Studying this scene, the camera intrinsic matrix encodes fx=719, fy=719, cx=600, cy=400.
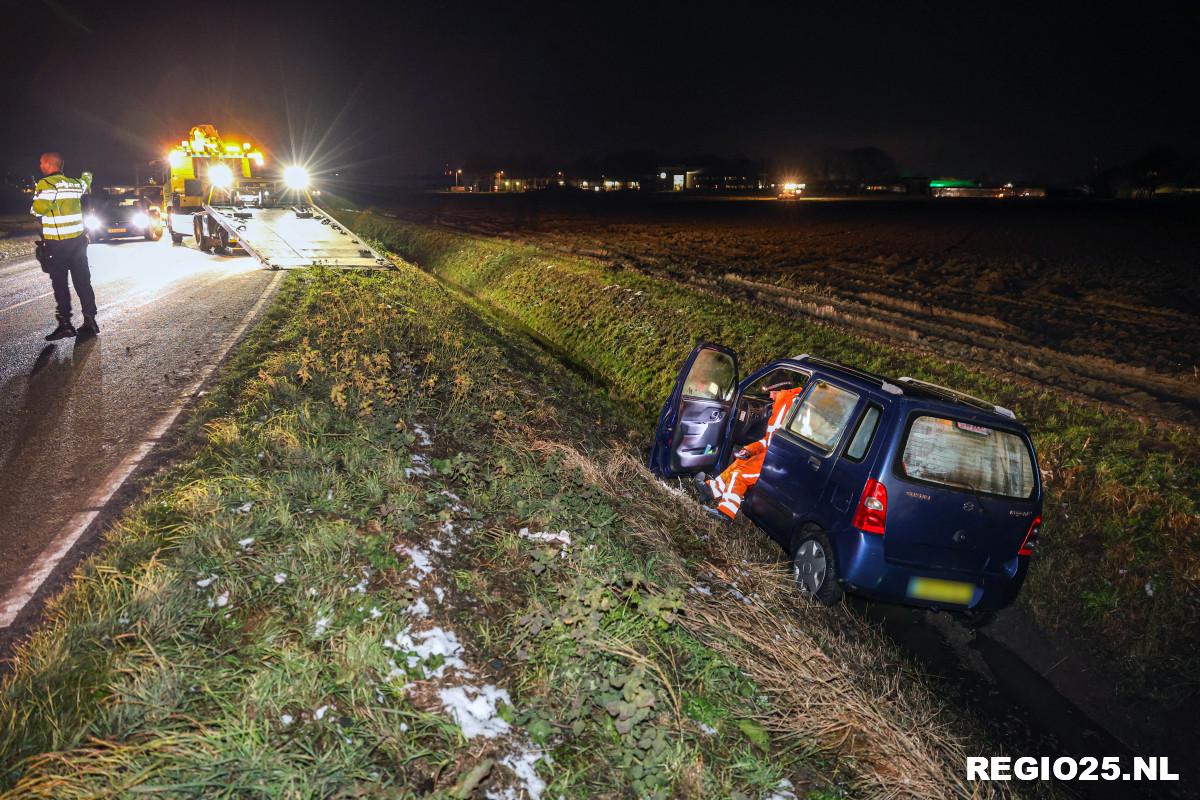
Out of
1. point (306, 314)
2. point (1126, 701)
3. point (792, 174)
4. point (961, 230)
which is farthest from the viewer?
point (792, 174)

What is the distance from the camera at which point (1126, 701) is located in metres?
5.04

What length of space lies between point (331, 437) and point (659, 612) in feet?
10.7

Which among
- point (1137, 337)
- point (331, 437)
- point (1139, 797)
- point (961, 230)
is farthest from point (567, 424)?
point (961, 230)

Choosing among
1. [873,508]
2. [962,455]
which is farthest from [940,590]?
[962,455]

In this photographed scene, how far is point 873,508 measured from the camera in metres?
5.01

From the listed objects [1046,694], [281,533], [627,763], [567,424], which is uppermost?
[281,533]

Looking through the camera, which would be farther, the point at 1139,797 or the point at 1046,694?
the point at 1046,694

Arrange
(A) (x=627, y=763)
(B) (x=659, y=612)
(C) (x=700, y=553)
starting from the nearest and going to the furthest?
1. (A) (x=627, y=763)
2. (B) (x=659, y=612)
3. (C) (x=700, y=553)

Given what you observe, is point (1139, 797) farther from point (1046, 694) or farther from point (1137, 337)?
point (1137, 337)

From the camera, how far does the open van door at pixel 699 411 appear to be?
693 cm

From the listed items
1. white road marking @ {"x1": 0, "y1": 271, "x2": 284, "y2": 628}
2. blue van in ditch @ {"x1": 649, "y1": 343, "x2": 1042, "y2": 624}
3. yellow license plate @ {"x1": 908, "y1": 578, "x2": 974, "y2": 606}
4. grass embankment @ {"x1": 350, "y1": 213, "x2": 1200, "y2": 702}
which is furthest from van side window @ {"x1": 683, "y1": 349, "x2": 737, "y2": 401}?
white road marking @ {"x1": 0, "y1": 271, "x2": 284, "y2": 628}

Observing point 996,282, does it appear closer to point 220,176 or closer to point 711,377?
point 711,377

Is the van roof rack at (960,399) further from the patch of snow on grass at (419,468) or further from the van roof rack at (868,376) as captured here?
the patch of snow on grass at (419,468)

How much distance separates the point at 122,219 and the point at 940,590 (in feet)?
79.7
